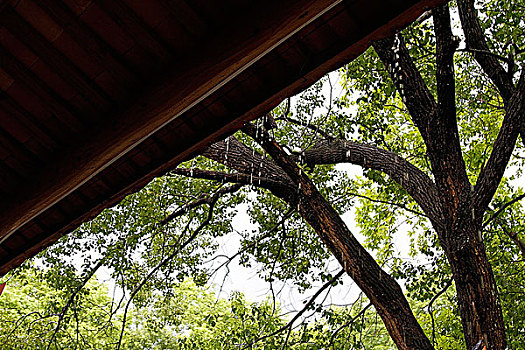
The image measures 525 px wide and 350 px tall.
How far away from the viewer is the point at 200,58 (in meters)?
1.16

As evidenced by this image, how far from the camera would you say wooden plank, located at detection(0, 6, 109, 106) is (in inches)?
43.6

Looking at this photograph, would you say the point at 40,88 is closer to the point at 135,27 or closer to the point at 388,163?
the point at 135,27

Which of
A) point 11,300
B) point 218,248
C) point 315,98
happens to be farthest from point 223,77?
point 11,300

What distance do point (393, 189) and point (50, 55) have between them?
5.56m

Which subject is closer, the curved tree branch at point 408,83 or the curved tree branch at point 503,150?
the curved tree branch at point 503,150

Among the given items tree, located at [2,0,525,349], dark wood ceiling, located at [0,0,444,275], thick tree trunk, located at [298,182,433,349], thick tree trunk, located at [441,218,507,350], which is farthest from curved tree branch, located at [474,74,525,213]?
dark wood ceiling, located at [0,0,444,275]

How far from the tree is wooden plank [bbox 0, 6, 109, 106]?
2.83m

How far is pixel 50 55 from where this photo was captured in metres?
1.18

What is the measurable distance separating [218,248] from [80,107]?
6943mm

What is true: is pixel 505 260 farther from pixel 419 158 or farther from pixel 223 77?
pixel 223 77

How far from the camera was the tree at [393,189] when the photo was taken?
3.73 metres

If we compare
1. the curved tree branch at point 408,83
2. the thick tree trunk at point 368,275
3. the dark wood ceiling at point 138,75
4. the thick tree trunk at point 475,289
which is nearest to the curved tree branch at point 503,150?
the thick tree trunk at point 475,289

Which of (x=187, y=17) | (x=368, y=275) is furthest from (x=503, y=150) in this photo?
(x=187, y=17)

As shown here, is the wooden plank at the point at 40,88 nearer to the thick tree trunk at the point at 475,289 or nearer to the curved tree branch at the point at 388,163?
the thick tree trunk at the point at 475,289
